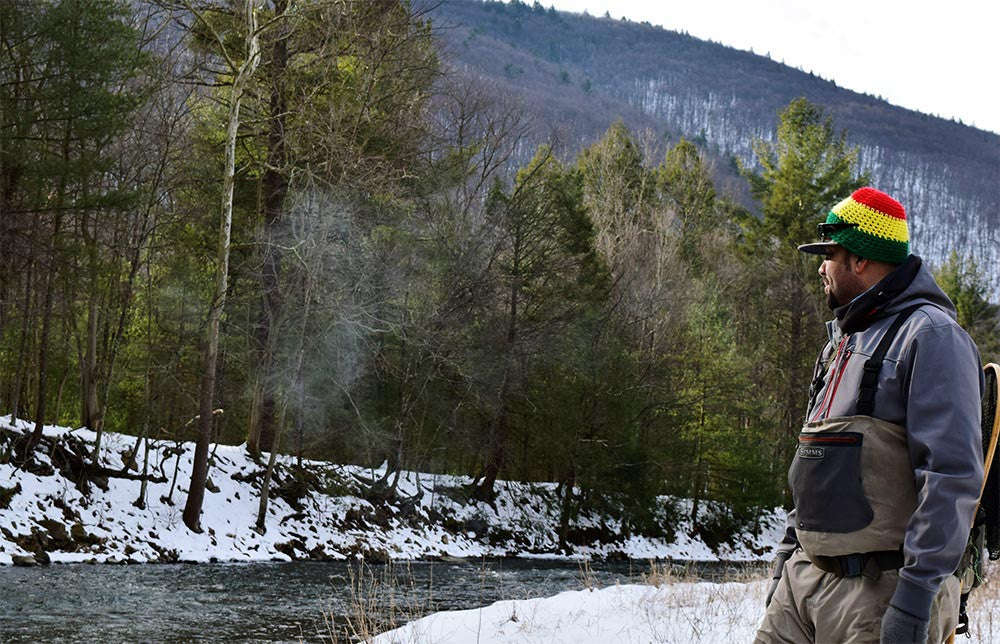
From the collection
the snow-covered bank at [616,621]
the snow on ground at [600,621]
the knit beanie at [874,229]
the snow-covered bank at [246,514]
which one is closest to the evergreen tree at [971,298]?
the snow-covered bank at [246,514]

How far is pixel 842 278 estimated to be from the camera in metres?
3.24

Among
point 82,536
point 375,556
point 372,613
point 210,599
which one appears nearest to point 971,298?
point 375,556

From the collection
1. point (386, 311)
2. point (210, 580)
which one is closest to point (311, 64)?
point (386, 311)

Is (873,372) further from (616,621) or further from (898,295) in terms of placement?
(616,621)

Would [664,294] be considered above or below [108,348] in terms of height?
above

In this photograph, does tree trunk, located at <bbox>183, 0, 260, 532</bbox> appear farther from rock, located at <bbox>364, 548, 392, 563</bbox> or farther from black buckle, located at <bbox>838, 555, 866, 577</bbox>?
black buckle, located at <bbox>838, 555, 866, 577</bbox>

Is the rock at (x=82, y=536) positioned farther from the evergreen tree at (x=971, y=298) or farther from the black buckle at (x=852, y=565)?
the evergreen tree at (x=971, y=298)

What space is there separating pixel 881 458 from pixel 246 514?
1871 centimetres

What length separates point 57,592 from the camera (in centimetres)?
1209

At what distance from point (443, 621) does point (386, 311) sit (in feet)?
52.2

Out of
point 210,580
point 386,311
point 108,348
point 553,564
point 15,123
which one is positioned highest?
point 15,123

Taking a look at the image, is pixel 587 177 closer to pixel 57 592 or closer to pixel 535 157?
pixel 535 157

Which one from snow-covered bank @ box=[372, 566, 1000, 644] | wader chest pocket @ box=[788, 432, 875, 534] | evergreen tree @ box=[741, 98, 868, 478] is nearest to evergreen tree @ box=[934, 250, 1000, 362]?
evergreen tree @ box=[741, 98, 868, 478]

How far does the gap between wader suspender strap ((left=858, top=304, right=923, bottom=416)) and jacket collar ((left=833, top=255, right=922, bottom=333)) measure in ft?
0.31
